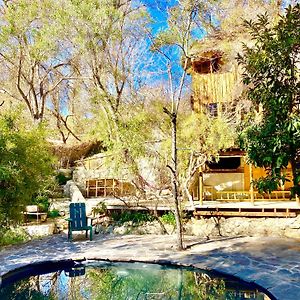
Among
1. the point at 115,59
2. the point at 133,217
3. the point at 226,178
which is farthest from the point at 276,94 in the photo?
the point at 115,59

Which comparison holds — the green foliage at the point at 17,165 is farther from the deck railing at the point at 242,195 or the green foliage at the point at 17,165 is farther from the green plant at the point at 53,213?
the deck railing at the point at 242,195

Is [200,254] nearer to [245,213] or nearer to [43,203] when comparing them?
[245,213]

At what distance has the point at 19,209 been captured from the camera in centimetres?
927

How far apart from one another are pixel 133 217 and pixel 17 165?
4.13 meters

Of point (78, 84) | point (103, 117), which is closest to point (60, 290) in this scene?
point (103, 117)

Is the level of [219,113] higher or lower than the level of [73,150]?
higher

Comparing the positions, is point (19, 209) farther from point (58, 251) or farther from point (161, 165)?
point (161, 165)

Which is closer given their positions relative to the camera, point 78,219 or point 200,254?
point 200,254

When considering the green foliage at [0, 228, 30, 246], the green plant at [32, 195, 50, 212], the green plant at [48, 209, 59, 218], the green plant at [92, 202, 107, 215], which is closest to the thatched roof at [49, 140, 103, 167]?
the green plant at [32, 195, 50, 212]

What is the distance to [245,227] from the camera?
10164 mm

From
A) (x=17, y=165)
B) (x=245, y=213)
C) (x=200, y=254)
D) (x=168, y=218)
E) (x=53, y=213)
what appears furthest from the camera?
(x=53, y=213)

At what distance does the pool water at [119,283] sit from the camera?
6039 mm

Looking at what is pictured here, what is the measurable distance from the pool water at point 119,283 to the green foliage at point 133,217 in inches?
138

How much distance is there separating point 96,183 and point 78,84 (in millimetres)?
6998
